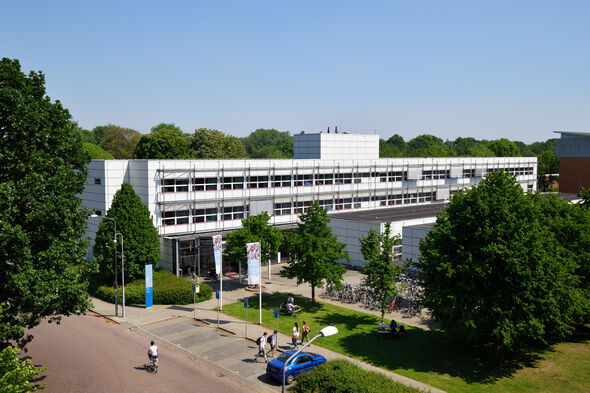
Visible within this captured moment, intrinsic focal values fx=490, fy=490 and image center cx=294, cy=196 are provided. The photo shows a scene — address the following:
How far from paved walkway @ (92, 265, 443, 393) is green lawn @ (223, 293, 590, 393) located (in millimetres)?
1270

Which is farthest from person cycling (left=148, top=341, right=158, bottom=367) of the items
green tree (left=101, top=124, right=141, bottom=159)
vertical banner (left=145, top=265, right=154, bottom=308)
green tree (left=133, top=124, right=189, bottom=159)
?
green tree (left=101, top=124, right=141, bottom=159)

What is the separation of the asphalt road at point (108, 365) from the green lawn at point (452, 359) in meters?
7.97

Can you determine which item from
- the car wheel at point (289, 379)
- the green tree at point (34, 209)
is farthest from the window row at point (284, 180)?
the car wheel at point (289, 379)

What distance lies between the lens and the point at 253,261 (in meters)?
34.5

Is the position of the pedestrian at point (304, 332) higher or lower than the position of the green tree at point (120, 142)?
lower

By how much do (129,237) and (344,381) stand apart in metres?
24.4

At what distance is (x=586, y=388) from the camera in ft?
79.1

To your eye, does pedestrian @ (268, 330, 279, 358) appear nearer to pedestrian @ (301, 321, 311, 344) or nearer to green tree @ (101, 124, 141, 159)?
pedestrian @ (301, 321, 311, 344)

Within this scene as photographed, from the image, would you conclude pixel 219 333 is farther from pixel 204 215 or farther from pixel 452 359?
Answer: pixel 204 215

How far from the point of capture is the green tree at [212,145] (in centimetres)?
9644

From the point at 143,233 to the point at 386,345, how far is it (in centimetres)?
2171

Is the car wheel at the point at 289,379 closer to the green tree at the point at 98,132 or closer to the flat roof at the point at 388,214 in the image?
the flat roof at the point at 388,214

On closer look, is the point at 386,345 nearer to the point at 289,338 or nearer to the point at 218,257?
the point at 289,338

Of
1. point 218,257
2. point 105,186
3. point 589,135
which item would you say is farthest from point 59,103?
Answer: point 589,135
